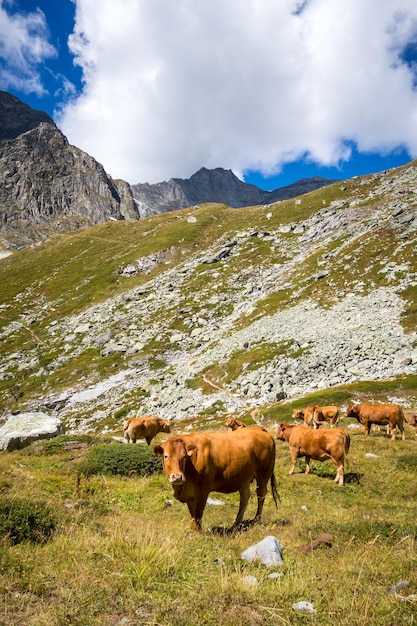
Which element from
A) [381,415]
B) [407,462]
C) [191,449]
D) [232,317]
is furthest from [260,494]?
[232,317]

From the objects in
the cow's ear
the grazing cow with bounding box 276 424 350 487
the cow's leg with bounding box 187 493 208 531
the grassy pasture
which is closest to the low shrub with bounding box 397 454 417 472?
the grazing cow with bounding box 276 424 350 487

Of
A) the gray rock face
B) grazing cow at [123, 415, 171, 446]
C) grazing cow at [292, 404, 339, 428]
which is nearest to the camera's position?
the gray rock face

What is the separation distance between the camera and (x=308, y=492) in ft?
47.5

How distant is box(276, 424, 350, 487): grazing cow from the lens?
15602 millimetres

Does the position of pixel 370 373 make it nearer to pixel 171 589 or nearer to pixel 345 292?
pixel 345 292

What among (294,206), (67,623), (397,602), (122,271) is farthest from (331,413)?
(294,206)

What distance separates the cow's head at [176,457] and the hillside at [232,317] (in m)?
28.1

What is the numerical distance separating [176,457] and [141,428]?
1738cm

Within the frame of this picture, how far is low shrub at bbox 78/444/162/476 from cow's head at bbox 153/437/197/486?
8.59m

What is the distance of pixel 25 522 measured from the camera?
25.0 ft

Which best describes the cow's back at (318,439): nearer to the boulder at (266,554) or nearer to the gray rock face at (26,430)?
the boulder at (266,554)

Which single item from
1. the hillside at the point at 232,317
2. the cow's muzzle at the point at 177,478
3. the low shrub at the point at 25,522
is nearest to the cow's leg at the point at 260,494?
the cow's muzzle at the point at 177,478

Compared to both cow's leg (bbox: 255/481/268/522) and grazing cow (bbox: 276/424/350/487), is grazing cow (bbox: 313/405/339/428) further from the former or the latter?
cow's leg (bbox: 255/481/268/522)

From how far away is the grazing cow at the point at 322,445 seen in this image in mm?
15602
